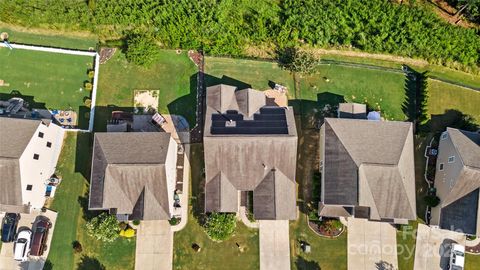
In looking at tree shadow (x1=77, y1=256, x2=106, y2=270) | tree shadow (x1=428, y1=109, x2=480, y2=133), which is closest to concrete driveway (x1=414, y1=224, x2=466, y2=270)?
tree shadow (x1=428, y1=109, x2=480, y2=133)

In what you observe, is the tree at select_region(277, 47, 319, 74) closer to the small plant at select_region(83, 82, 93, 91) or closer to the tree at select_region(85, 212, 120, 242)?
the small plant at select_region(83, 82, 93, 91)

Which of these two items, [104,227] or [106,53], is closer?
[104,227]

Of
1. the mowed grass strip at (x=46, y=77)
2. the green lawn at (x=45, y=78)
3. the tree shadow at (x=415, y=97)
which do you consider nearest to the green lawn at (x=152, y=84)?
the green lawn at (x=45, y=78)

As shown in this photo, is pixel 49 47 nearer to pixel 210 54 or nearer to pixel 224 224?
pixel 210 54

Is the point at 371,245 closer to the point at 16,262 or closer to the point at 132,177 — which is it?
the point at 132,177

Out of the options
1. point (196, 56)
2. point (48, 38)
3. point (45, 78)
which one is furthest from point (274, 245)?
point (48, 38)
